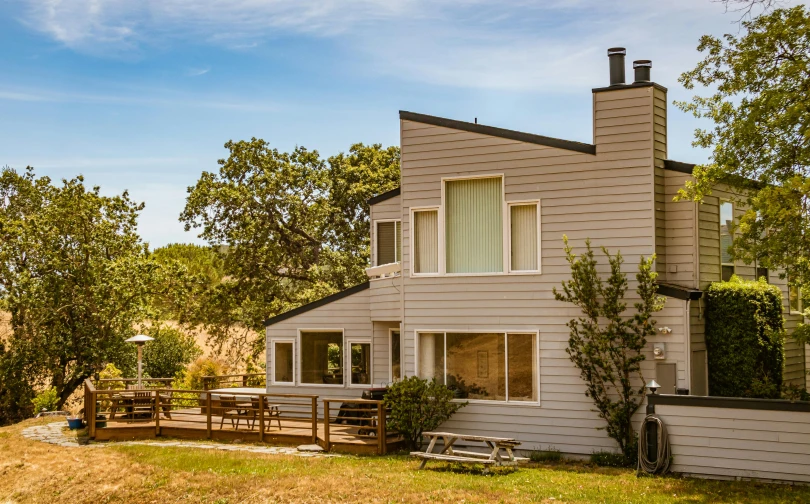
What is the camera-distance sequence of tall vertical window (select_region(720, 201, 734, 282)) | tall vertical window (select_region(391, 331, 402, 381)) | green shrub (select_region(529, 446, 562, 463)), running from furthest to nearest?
1. tall vertical window (select_region(391, 331, 402, 381))
2. tall vertical window (select_region(720, 201, 734, 282))
3. green shrub (select_region(529, 446, 562, 463))

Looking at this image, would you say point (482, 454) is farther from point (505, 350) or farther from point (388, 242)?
point (388, 242)

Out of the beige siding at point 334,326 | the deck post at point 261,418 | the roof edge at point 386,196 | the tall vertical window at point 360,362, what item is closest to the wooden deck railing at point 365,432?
the deck post at point 261,418

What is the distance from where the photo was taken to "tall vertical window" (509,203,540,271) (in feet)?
51.5

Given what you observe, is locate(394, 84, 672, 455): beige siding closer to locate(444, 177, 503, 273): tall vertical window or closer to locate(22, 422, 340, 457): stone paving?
locate(444, 177, 503, 273): tall vertical window

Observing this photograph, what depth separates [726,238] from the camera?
52.7ft

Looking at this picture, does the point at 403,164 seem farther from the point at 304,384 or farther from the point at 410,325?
the point at 304,384

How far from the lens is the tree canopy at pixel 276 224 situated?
31359 millimetres

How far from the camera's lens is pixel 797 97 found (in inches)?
544

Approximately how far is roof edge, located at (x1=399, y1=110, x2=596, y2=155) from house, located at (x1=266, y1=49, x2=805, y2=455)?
0.02 metres

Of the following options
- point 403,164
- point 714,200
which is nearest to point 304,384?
point 403,164

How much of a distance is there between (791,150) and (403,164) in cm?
733

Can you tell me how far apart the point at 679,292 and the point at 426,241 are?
16.8 feet

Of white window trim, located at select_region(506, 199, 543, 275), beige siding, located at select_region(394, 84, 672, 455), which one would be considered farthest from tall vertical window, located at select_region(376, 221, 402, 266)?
white window trim, located at select_region(506, 199, 543, 275)

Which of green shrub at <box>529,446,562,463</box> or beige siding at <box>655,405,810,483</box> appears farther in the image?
green shrub at <box>529,446,562,463</box>
